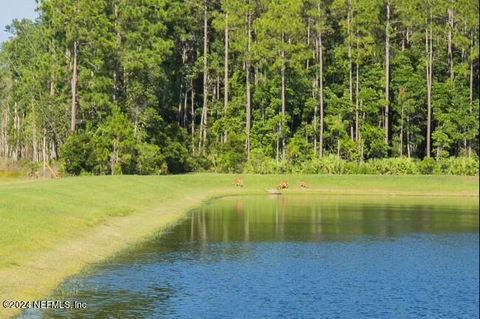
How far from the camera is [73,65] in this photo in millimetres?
78875

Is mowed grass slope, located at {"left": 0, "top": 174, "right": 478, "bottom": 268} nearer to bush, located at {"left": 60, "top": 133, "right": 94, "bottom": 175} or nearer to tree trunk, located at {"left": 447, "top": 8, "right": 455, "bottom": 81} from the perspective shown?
bush, located at {"left": 60, "top": 133, "right": 94, "bottom": 175}

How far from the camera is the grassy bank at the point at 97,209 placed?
25938 mm

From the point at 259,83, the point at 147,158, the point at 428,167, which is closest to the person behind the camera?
the point at 147,158

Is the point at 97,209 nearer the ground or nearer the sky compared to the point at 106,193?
nearer the ground

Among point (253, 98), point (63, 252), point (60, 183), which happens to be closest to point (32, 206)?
point (63, 252)

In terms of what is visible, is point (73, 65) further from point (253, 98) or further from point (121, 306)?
point (121, 306)

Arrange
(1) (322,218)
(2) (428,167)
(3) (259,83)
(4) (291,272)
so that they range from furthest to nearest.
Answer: (3) (259,83), (2) (428,167), (1) (322,218), (4) (291,272)

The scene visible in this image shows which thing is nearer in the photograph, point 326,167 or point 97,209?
point 97,209

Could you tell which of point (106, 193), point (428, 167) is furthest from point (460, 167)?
point (106, 193)

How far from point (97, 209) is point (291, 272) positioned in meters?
17.2

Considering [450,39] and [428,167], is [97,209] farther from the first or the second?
[450,39]

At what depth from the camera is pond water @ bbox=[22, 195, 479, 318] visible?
21.8 metres

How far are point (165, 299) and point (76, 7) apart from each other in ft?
199

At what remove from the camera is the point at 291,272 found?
1091 inches
